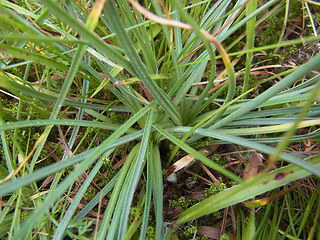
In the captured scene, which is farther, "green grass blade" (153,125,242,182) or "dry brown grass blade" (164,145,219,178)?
"dry brown grass blade" (164,145,219,178)

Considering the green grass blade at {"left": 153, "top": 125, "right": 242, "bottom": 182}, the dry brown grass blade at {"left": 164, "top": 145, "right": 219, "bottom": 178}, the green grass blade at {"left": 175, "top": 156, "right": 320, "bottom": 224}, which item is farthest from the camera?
the dry brown grass blade at {"left": 164, "top": 145, "right": 219, "bottom": 178}

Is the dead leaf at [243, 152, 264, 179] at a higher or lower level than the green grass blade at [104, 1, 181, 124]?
lower

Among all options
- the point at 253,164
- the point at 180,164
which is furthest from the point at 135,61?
the point at 253,164

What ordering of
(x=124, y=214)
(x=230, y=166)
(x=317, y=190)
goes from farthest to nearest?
1. (x=230, y=166)
2. (x=317, y=190)
3. (x=124, y=214)

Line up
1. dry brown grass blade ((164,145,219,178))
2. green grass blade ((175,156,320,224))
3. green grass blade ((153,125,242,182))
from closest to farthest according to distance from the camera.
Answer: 1. green grass blade ((153,125,242,182))
2. green grass blade ((175,156,320,224))
3. dry brown grass blade ((164,145,219,178))

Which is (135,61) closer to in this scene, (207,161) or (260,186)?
(207,161)

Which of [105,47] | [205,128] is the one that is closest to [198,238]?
[205,128]

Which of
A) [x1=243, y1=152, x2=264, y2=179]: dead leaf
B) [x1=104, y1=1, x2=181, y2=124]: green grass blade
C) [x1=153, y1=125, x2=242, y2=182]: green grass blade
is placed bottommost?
[x1=243, y1=152, x2=264, y2=179]: dead leaf

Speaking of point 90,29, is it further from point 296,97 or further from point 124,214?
point 296,97

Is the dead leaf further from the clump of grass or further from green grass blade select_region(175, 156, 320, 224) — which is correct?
green grass blade select_region(175, 156, 320, 224)

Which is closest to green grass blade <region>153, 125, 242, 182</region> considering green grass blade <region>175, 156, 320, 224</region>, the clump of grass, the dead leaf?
the clump of grass

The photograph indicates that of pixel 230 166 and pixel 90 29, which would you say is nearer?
pixel 90 29
